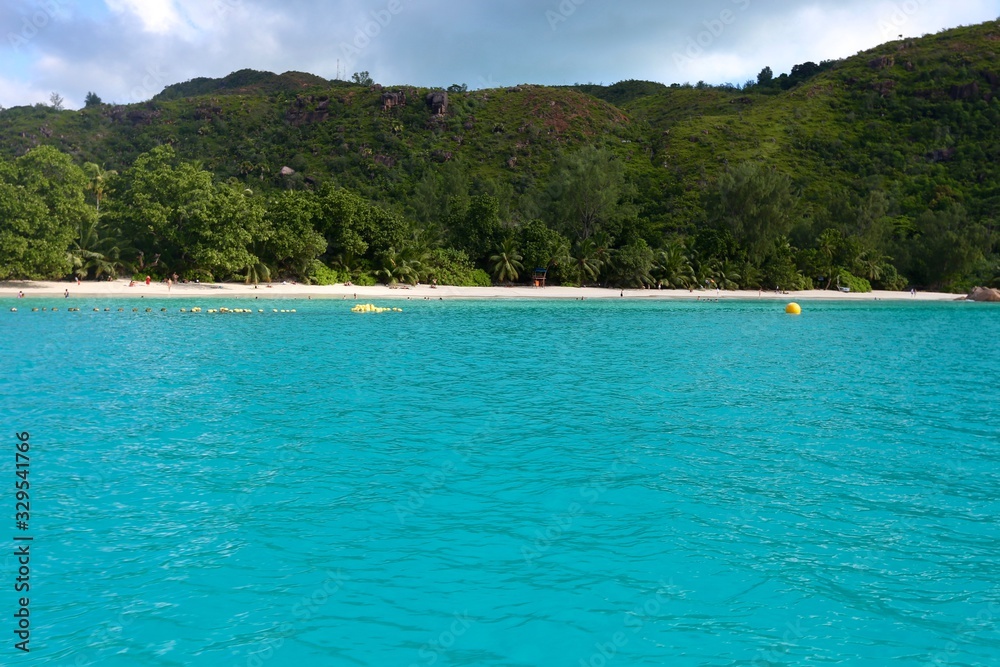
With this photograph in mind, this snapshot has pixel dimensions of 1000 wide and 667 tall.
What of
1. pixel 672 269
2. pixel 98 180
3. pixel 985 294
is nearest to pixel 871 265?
pixel 985 294

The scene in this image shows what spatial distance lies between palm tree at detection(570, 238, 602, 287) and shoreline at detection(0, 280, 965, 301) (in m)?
1.99

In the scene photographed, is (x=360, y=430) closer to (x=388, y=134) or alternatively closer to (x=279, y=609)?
(x=279, y=609)

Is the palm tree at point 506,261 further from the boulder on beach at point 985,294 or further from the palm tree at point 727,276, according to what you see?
the boulder on beach at point 985,294

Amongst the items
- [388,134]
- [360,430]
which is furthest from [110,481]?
[388,134]

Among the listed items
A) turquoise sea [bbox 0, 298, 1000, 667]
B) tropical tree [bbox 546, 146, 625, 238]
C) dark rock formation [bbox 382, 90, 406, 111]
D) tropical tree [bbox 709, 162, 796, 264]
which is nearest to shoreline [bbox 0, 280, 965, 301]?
tropical tree [bbox 709, 162, 796, 264]

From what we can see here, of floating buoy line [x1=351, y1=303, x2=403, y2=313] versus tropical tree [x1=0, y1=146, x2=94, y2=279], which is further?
tropical tree [x1=0, y1=146, x2=94, y2=279]

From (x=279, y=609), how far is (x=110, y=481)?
207 inches

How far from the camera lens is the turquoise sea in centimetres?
714

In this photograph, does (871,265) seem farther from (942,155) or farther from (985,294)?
(942,155)

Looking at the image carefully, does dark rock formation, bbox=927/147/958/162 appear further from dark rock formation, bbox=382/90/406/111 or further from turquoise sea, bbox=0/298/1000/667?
turquoise sea, bbox=0/298/1000/667

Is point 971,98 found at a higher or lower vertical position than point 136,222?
higher

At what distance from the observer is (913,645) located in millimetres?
7102

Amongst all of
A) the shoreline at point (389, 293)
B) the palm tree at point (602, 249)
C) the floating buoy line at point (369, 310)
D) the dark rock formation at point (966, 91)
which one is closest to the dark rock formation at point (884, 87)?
the dark rock formation at point (966, 91)

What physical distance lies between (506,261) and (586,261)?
8.49m
